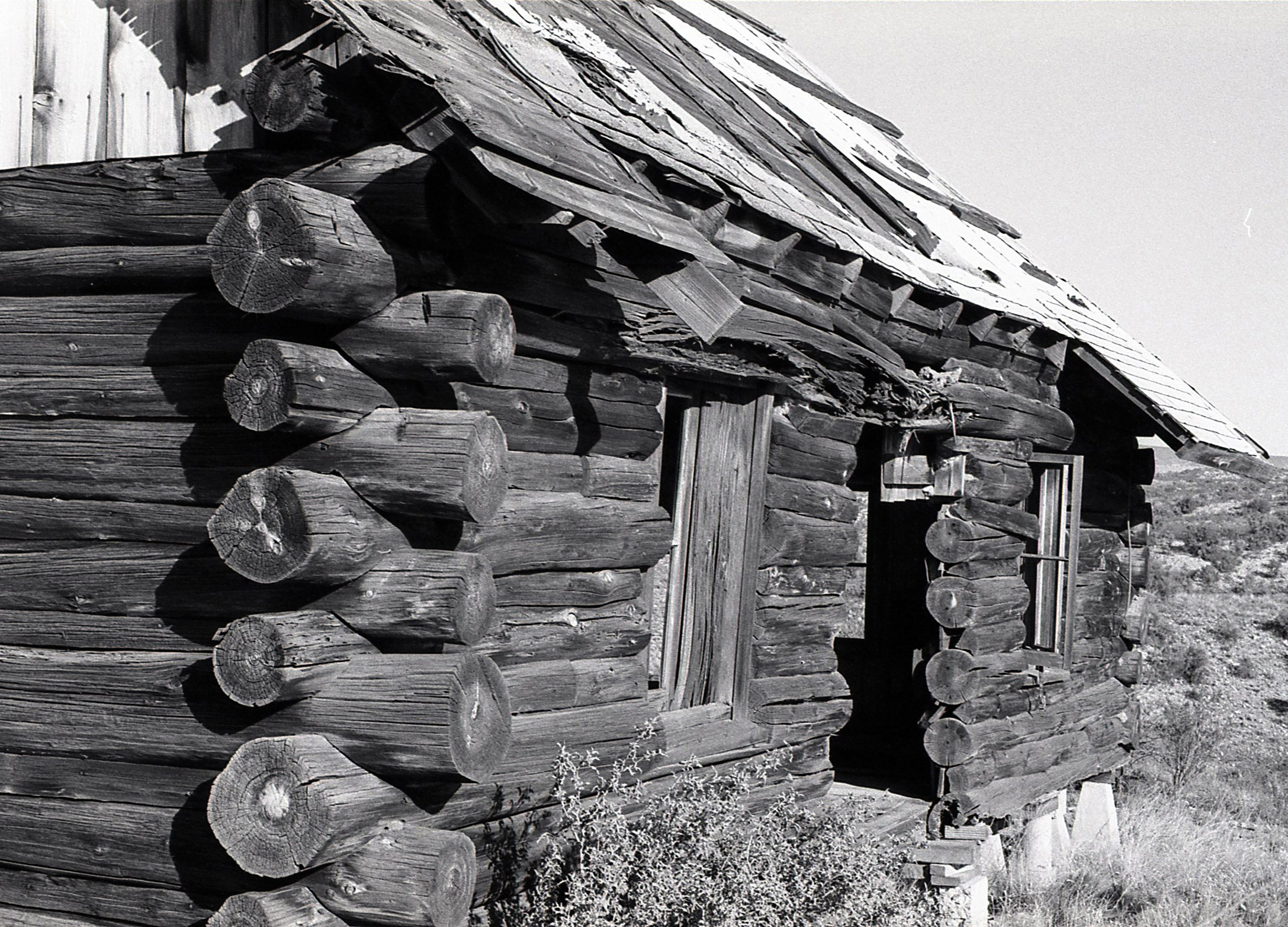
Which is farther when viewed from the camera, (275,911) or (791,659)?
(791,659)

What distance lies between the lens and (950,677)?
26.5 feet

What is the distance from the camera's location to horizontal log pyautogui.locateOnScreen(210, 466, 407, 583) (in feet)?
12.0

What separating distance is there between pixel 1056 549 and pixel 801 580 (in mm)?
3582

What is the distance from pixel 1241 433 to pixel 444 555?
911 centimetres

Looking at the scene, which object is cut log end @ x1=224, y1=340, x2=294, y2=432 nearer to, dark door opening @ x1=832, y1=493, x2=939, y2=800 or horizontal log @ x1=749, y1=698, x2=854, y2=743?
horizontal log @ x1=749, y1=698, x2=854, y2=743

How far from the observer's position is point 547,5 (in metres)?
6.42

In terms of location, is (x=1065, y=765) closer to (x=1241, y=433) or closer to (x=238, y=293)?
(x=1241, y=433)

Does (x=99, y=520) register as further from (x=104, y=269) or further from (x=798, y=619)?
(x=798, y=619)

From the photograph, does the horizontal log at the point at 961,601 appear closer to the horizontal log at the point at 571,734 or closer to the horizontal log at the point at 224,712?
the horizontal log at the point at 571,734

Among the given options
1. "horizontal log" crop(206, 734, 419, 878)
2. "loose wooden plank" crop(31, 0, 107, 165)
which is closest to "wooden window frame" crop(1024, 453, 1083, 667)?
"horizontal log" crop(206, 734, 419, 878)

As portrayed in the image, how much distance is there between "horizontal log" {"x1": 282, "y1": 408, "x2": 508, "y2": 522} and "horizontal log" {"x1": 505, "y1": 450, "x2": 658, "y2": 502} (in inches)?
22.6

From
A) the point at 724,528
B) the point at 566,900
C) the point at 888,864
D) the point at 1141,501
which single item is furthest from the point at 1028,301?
the point at 566,900

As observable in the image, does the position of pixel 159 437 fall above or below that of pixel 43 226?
below

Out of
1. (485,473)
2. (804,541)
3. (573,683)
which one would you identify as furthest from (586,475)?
(804,541)
